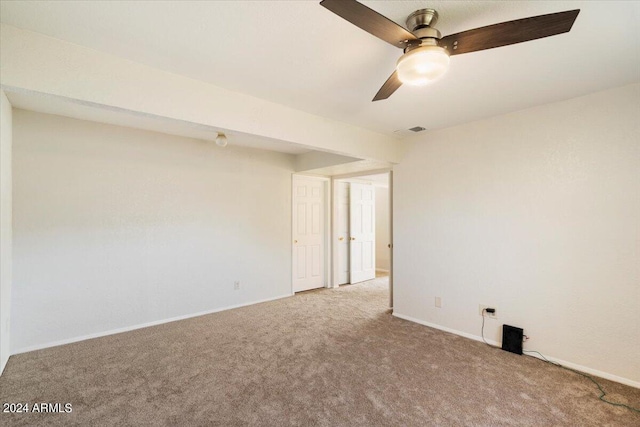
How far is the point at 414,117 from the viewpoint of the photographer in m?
3.12

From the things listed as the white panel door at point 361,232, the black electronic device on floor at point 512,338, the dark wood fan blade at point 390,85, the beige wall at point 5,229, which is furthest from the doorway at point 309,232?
the beige wall at point 5,229

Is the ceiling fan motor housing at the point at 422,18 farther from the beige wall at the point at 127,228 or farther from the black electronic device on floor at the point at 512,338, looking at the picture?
the beige wall at the point at 127,228

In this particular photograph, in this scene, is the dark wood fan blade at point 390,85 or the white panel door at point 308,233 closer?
the dark wood fan blade at point 390,85

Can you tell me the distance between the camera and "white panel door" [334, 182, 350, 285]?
5.81 m

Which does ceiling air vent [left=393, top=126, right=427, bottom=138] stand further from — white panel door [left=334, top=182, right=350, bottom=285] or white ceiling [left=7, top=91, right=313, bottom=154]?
white panel door [left=334, top=182, right=350, bottom=285]

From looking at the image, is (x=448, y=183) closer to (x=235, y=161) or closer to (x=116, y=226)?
(x=235, y=161)

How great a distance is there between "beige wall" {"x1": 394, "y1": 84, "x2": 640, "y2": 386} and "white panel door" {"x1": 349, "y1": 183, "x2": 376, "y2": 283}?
85.9 inches

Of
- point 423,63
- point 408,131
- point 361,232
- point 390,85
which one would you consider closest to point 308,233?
point 361,232

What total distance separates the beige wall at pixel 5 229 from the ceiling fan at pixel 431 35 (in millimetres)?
2972

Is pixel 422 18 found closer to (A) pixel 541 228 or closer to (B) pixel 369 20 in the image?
(B) pixel 369 20

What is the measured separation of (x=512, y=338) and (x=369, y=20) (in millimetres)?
3218

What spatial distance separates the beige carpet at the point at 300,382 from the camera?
198 centimetres

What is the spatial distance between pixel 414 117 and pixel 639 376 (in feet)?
9.69

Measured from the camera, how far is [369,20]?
131 cm
